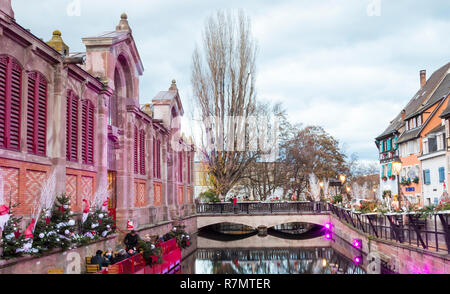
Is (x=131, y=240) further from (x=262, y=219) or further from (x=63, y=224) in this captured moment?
(x=262, y=219)

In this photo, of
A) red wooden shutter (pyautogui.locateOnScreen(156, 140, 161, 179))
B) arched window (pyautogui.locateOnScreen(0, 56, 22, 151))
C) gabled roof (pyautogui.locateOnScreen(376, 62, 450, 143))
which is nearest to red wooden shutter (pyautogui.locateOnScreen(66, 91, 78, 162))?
arched window (pyautogui.locateOnScreen(0, 56, 22, 151))

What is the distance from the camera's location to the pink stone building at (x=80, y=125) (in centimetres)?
1116

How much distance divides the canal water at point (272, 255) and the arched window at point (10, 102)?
12237mm

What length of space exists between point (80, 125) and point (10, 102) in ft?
14.4

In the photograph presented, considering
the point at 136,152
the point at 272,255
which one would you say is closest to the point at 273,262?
the point at 272,255

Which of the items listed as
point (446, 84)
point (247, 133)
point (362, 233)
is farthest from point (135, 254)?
point (446, 84)

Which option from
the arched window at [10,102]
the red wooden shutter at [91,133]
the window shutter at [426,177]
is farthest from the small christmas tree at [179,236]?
the window shutter at [426,177]

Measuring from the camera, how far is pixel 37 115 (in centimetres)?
1227

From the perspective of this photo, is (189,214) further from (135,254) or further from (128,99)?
(135,254)

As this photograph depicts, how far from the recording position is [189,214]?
36.1 m

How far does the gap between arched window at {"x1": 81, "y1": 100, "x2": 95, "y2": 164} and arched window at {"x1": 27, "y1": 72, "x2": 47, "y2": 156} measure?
304cm

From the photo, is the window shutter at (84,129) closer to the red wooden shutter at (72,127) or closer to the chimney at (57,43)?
the red wooden shutter at (72,127)

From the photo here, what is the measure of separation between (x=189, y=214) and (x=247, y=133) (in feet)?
30.5

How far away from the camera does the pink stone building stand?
11.2 metres
